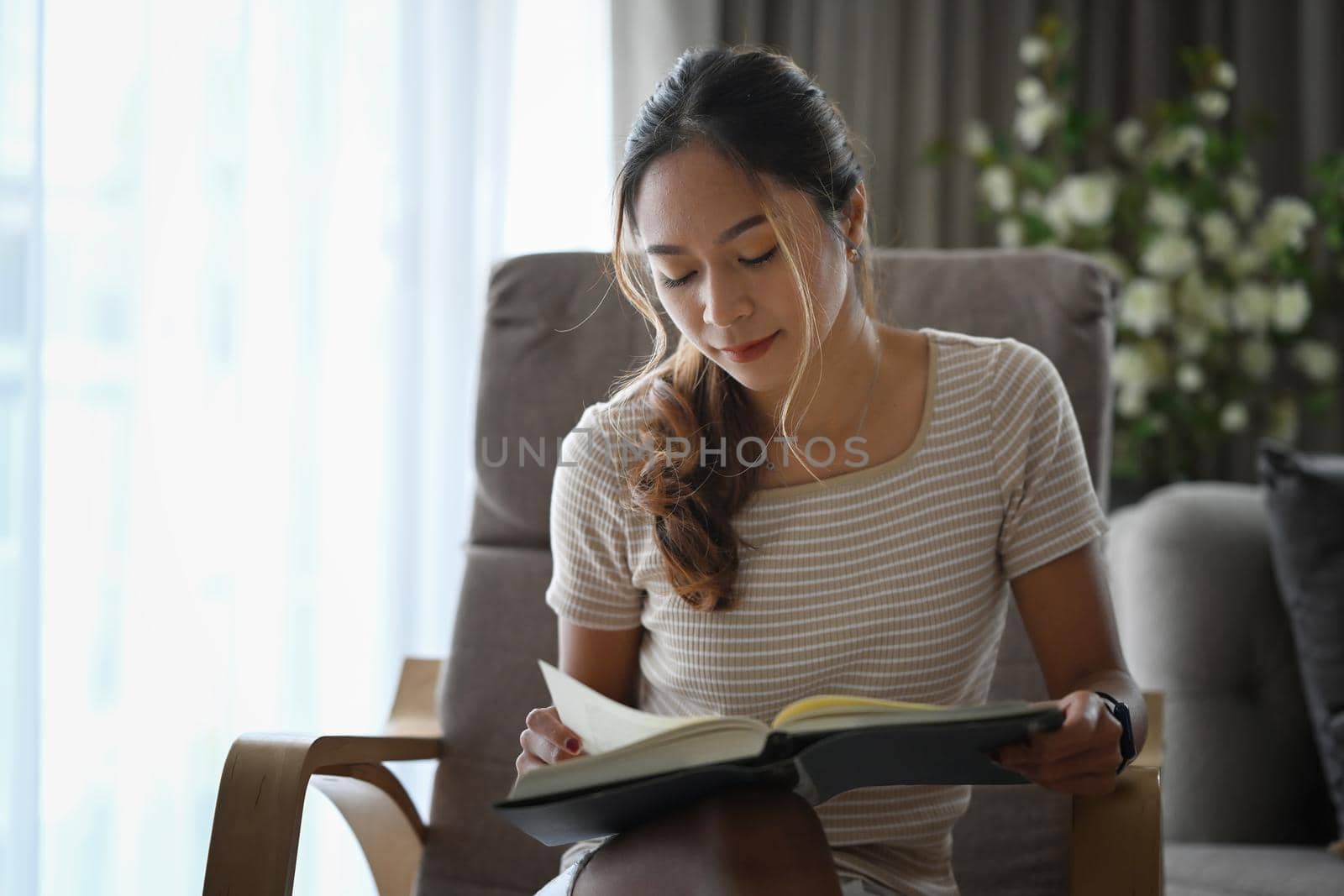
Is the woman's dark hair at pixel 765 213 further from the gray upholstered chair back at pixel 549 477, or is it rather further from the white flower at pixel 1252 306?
the white flower at pixel 1252 306

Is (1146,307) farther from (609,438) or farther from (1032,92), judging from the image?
(609,438)

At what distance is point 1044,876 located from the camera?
1.31 metres

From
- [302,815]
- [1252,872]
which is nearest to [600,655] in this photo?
[302,815]

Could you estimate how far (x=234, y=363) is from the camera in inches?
60.4

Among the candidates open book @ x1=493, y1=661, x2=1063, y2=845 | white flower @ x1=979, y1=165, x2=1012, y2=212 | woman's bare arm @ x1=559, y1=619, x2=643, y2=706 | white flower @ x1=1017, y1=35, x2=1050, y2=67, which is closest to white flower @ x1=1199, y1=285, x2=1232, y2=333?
white flower @ x1=979, y1=165, x2=1012, y2=212

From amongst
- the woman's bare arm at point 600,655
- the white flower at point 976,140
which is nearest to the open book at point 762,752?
the woman's bare arm at point 600,655

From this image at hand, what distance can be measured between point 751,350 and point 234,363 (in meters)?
0.80

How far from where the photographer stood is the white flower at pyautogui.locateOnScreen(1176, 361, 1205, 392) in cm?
200

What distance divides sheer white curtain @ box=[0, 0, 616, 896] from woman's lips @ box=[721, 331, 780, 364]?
75 centimetres

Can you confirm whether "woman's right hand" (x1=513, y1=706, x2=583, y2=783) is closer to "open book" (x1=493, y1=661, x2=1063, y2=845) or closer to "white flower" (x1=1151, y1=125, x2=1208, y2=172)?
"open book" (x1=493, y1=661, x2=1063, y2=845)

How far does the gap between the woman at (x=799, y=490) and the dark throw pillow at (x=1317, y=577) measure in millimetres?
506

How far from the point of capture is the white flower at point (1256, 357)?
6.69ft

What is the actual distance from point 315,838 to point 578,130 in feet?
3.90

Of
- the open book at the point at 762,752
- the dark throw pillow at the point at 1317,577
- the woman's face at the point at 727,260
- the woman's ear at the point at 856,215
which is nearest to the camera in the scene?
the open book at the point at 762,752
